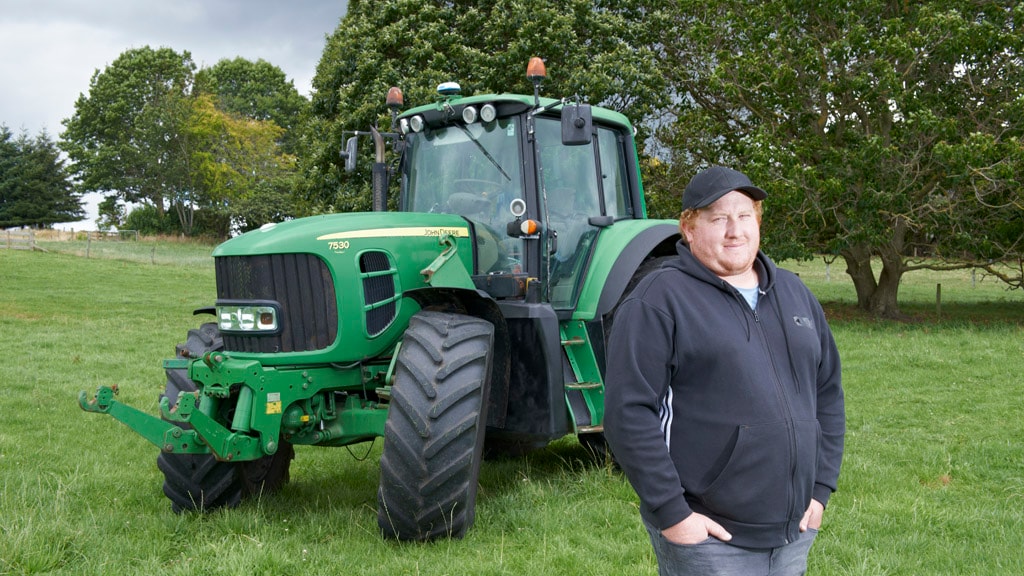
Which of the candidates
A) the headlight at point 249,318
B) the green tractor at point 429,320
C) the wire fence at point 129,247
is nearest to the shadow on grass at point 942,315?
the green tractor at point 429,320

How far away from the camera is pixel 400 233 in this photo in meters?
5.12

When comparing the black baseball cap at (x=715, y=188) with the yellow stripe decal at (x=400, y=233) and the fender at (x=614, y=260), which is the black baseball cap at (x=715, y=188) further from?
the fender at (x=614, y=260)

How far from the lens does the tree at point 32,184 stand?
50.8 m

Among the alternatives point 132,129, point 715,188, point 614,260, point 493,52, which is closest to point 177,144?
point 132,129

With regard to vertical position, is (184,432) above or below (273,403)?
below

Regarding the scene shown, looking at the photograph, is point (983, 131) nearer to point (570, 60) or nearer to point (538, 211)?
point (570, 60)

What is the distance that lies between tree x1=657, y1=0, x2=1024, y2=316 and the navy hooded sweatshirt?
12634mm

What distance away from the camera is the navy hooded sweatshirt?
2.34m

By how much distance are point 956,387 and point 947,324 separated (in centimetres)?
→ 681

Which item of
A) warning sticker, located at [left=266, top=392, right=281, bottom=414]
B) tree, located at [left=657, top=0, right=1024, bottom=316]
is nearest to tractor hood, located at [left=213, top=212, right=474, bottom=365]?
warning sticker, located at [left=266, top=392, right=281, bottom=414]

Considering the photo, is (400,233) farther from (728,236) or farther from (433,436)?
(728,236)

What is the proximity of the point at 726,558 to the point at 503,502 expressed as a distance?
3.08 metres

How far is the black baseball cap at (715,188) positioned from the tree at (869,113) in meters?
12.5

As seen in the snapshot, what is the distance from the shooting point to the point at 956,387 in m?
9.59
